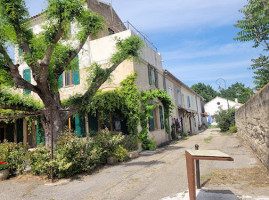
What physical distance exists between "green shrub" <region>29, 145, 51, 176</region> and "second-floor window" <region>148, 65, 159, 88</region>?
7.93 m

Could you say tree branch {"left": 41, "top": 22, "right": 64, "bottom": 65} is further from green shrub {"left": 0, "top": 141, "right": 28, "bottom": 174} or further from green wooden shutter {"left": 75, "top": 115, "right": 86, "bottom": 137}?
green wooden shutter {"left": 75, "top": 115, "right": 86, "bottom": 137}

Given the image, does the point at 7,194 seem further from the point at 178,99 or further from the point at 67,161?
the point at 178,99

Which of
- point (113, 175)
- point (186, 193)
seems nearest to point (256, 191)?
point (186, 193)

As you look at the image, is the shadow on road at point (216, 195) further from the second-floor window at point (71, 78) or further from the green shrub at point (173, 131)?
the green shrub at point (173, 131)

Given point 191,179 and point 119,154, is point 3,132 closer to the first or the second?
point 119,154

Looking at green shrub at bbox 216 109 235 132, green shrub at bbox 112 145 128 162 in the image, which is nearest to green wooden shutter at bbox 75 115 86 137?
green shrub at bbox 112 145 128 162

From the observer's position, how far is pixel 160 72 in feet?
49.9

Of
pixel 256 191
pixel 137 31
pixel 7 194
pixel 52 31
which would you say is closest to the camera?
pixel 256 191

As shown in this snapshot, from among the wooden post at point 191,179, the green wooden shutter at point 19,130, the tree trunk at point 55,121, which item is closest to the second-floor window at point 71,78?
the green wooden shutter at point 19,130

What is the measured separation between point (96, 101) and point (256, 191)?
7708 millimetres

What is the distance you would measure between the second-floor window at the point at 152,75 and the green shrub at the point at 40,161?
26.0 ft

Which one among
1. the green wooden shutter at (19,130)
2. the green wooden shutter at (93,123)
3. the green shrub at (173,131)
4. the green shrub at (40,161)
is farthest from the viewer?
the green shrub at (173,131)

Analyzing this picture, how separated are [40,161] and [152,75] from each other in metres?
9.00

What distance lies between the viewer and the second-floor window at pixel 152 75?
13.0 metres
